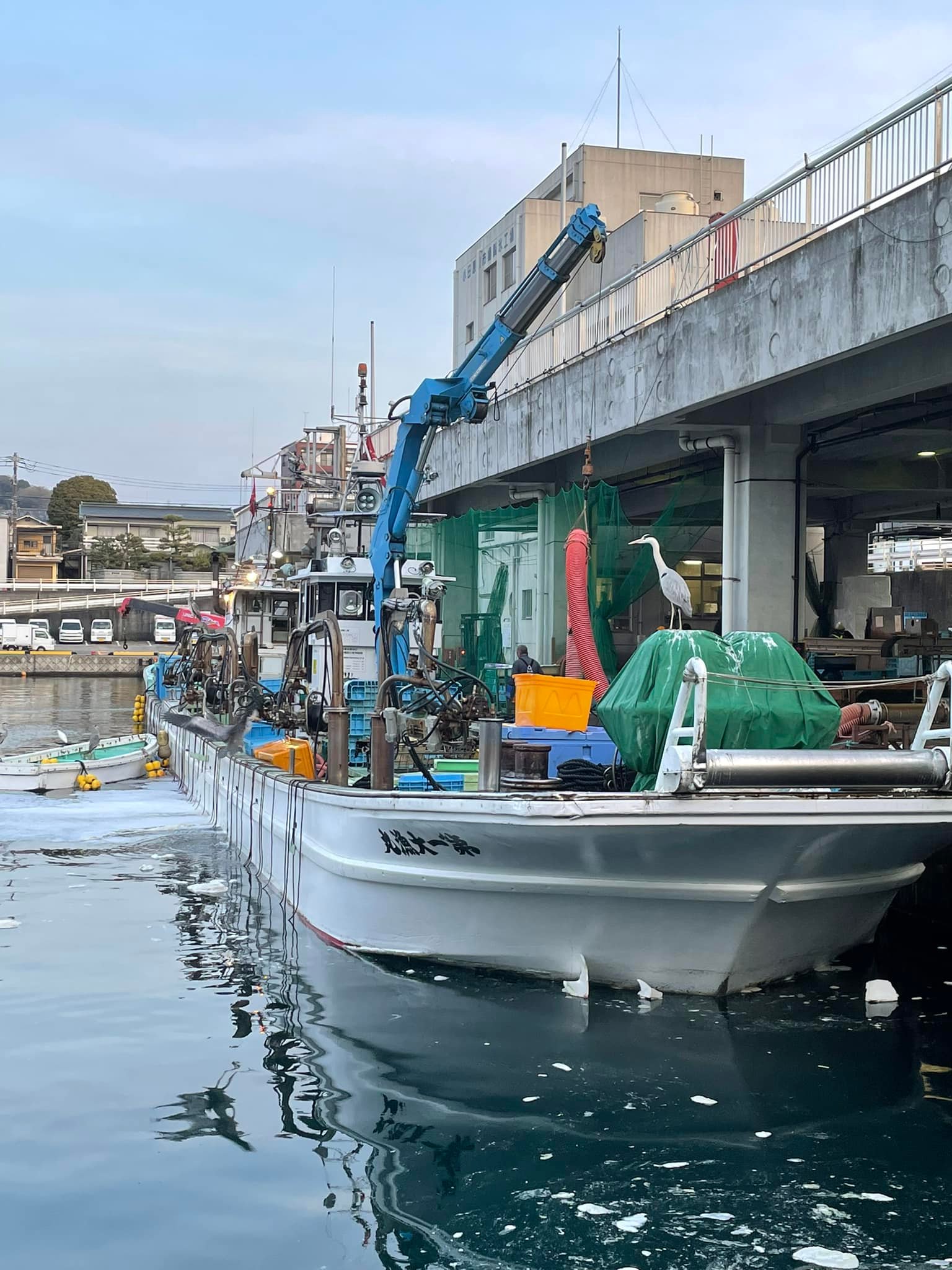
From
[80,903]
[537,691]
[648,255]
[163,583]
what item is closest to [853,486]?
[648,255]

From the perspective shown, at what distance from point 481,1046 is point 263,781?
5.44 m

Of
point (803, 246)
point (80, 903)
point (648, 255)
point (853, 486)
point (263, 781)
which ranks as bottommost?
point (80, 903)

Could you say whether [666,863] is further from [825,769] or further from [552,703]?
[552,703]

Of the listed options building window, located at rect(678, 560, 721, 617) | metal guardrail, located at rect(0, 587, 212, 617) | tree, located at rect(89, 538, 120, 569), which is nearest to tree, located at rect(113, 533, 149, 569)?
tree, located at rect(89, 538, 120, 569)

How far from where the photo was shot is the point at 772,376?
13.7 meters

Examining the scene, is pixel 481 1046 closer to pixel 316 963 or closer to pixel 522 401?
pixel 316 963

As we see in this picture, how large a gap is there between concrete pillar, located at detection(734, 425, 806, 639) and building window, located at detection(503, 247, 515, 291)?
1028 inches

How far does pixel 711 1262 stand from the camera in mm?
4898

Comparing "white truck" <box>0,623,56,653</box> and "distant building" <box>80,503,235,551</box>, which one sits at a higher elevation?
"distant building" <box>80,503,235,551</box>

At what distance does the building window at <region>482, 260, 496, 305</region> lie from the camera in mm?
43531

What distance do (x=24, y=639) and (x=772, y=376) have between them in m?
57.8

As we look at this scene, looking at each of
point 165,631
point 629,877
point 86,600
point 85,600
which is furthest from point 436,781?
point 86,600

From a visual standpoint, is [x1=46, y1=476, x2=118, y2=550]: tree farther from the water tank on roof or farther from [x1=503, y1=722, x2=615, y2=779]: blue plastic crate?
[x1=503, y1=722, x2=615, y2=779]: blue plastic crate

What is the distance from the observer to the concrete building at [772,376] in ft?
39.0
